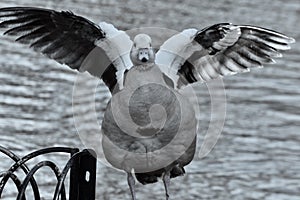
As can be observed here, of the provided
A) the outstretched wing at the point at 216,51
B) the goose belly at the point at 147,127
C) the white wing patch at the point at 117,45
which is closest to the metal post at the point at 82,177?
the goose belly at the point at 147,127

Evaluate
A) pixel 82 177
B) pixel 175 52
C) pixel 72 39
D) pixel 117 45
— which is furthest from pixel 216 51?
pixel 82 177

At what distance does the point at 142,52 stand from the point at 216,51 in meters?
0.39

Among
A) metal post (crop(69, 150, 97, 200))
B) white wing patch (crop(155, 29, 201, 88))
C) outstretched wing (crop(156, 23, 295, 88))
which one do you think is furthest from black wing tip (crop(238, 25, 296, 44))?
metal post (crop(69, 150, 97, 200))

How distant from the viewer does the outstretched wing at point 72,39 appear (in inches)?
105

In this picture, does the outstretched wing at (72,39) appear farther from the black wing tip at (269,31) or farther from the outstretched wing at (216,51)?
the black wing tip at (269,31)

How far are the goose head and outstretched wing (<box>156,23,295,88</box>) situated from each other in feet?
0.72

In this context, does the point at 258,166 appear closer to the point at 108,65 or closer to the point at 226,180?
the point at 226,180

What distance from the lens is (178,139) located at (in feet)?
8.22

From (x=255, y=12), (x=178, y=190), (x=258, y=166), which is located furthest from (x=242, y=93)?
(x=255, y=12)

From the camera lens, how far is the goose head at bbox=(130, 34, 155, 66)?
7.95ft

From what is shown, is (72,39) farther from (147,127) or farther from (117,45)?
(147,127)

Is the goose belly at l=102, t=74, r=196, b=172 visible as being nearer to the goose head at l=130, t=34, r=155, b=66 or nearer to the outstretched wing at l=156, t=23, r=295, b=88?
the goose head at l=130, t=34, r=155, b=66

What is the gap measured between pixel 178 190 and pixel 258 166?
2.15 feet

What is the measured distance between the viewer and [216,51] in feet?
9.02
